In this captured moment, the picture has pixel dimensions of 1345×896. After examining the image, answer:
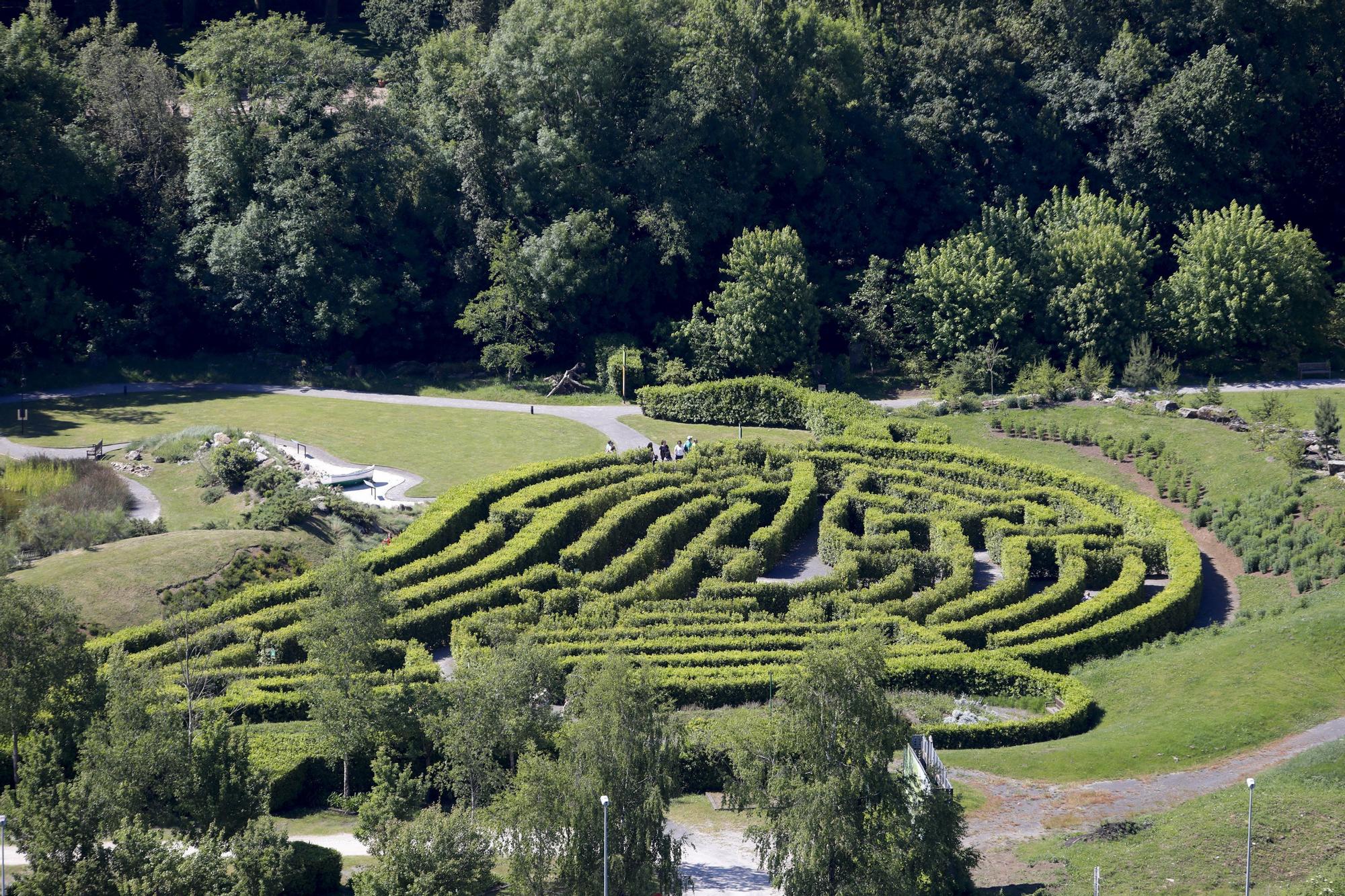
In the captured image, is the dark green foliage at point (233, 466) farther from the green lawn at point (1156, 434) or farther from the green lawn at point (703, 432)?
Answer: the green lawn at point (1156, 434)

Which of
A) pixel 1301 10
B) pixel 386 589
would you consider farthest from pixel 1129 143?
pixel 386 589

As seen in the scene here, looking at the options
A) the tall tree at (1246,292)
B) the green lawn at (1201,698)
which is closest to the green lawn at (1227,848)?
the green lawn at (1201,698)

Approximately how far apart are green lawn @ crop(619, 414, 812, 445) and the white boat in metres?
15.9

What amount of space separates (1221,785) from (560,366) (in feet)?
190

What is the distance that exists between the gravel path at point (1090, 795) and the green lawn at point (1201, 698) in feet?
1.95

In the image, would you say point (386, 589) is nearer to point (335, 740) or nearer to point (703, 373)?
point (335, 740)

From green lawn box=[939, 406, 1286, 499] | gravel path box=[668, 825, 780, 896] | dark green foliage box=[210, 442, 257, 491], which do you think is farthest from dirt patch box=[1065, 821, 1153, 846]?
dark green foliage box=[210, 442, 257, 491]

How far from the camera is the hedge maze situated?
5781cm

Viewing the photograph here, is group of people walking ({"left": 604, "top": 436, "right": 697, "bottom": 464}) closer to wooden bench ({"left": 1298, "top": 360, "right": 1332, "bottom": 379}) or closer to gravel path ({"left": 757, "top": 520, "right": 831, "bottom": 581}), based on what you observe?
gravel path ({"left": 757, "top": 520, "right": 831, "bottom": 581})

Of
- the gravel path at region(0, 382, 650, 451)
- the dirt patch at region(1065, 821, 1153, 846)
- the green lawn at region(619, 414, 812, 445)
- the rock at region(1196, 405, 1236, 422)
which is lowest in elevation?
the dirt patch at region(1065, 821, 1153, 846)

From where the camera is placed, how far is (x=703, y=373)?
312 feet

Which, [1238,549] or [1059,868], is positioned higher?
[1238,549]

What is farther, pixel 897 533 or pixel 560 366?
pixel 560 366

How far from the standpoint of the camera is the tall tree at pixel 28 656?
163ft
